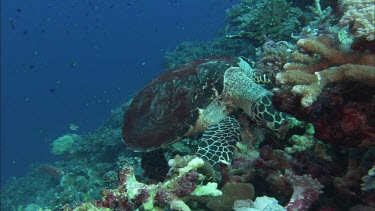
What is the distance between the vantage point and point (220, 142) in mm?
A: 4664

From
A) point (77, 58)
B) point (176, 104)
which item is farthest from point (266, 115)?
point (77, 58)

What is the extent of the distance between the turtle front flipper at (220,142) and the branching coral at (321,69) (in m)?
2.00

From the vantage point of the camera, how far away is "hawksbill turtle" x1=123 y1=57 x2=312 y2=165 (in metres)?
5.16

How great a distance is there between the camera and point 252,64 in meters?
7.14

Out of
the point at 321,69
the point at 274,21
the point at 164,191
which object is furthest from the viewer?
the point at 274,21

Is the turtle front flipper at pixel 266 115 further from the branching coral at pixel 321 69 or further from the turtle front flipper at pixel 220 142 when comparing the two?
the branching coral at pixel 321 69

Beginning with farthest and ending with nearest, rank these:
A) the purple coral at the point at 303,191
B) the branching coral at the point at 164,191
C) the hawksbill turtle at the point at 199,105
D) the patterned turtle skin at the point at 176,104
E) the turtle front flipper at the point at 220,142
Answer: the patterned turtle skin at the point at 176,104 < the hawksbill turtle at the point at 199,105 < the turtle front flipper at the point at 220,142 < the branching coral at the point at 164,191 < the purple coral at the point at 303,191

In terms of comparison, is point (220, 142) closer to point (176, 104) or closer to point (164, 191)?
point (176, 104)

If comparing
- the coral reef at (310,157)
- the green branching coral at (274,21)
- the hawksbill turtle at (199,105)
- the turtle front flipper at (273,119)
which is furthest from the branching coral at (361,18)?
the green branching coral at (274,21)

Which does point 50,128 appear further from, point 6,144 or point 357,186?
point 357,186

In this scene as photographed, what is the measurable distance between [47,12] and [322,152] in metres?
143

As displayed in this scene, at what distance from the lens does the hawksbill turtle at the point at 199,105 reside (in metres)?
5.16

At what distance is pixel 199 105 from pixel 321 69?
303 centimetres

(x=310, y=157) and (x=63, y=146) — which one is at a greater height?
(x=310, y=157)
